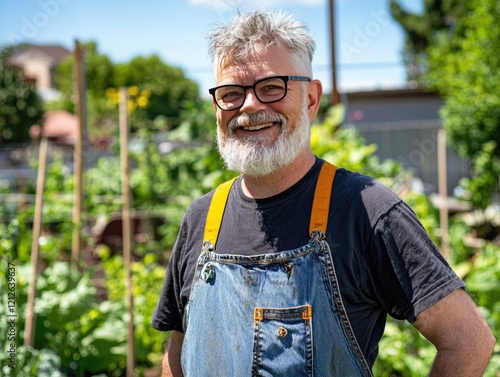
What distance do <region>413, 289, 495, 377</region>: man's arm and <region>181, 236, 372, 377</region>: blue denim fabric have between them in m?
0.19

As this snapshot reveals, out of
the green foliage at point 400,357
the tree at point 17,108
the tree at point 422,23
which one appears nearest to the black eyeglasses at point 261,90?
the green foliage at point 400,357

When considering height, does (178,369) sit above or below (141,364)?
above

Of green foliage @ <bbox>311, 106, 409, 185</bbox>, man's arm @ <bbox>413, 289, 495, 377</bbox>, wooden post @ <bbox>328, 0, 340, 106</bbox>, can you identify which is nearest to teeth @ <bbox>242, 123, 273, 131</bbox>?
man's arm @ <bbox>413, 289, 495, 377</bbox>

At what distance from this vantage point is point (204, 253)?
1781 millimetres

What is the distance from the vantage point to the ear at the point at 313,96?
71.4 inches

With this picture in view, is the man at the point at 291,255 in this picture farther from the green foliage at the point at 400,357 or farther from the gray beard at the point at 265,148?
the green foliage at the point at 400,357

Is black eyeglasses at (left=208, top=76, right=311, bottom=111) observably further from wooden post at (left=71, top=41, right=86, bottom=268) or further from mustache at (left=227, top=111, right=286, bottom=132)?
wooden post at (left=71, top=41, right=86, bottom=268)

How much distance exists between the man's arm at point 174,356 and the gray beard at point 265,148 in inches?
22.9

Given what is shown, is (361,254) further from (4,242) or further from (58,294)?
(58,294)

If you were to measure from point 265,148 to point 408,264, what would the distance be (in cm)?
48

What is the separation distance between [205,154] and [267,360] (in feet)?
15.9

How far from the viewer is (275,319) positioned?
1.61 metres

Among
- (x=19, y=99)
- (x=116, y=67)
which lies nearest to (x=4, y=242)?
A: (x=19, y=99)

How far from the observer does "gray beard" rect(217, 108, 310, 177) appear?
5.60 feet
